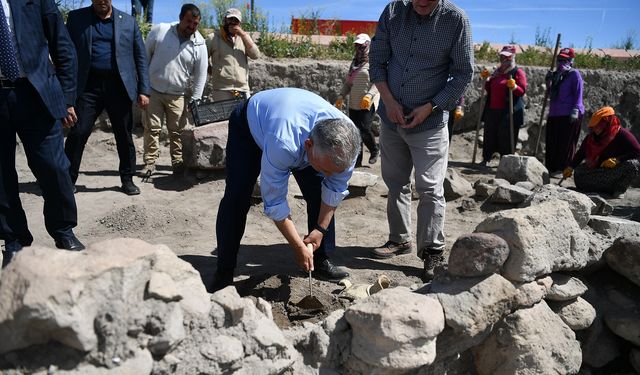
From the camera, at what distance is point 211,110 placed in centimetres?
614

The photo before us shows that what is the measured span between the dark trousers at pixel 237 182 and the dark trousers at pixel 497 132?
547 cm

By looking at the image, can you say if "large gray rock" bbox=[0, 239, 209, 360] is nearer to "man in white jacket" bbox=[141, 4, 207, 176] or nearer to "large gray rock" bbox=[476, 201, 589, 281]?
"large gray rock" bbox=[476, 201, 589, 281]

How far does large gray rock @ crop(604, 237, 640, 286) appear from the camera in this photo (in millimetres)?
2971

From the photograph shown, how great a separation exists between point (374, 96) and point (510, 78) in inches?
90.6

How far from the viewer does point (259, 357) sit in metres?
2.06

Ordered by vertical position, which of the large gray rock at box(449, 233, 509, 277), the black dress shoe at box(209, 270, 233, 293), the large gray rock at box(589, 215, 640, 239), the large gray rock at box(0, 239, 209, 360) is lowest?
the black dress shoe at box(209, 270, 233, 293)

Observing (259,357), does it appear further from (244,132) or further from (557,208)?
(557,208)

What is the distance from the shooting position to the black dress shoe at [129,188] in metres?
5.41

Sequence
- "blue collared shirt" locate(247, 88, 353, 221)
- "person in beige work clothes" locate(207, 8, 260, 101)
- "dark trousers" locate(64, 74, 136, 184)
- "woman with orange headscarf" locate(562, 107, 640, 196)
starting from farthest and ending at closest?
"woman with orange headscarf" locate(562, 107, 640, 196), "person in beige work clothes" locate(207, 8, 260, 101), "dark trousers" locate(64, 74, 136, 184), "blue collared shirt" locate(247, 88, 353, 221)

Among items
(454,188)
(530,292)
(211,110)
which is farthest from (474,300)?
(211,110)

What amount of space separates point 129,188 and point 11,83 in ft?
7.88

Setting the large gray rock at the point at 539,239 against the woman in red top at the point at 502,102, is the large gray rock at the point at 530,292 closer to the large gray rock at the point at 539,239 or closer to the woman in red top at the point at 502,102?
the large gray rock at the point at 539,239

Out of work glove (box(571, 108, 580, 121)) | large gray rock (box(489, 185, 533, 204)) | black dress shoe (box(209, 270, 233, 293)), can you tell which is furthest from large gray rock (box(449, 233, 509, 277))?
work glove (box(571, 108, 580, 121))

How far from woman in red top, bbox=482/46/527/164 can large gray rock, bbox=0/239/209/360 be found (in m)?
6.84
